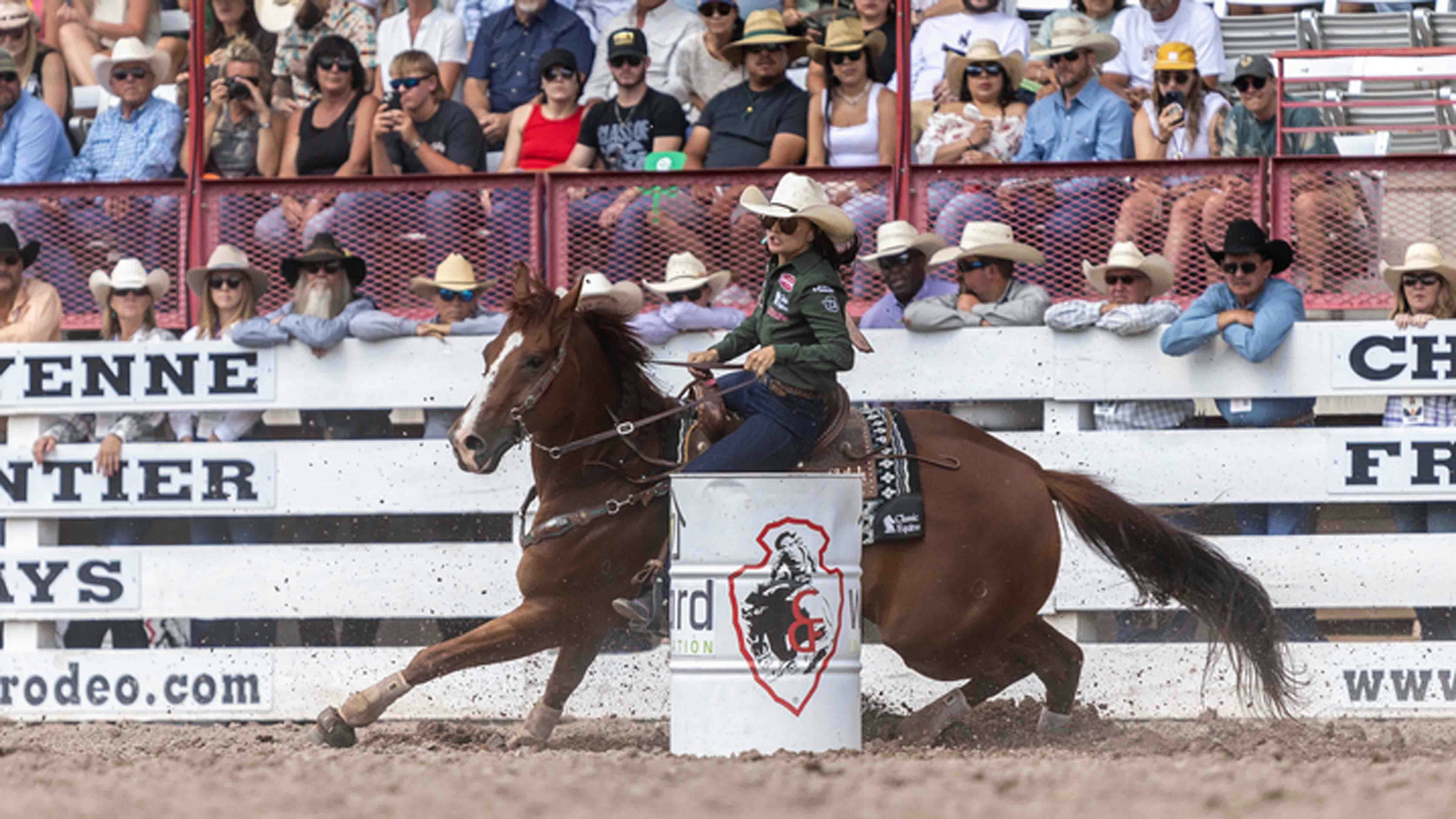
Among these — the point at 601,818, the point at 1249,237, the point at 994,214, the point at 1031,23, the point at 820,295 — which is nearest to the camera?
the point at 601,818

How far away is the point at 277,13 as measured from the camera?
33.1 ft

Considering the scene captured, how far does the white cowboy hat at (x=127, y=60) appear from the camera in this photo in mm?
9133

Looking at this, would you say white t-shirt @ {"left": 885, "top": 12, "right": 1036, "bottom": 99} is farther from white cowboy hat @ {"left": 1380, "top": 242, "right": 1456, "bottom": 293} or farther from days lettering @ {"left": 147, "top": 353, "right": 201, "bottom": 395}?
days lettering @ {"left": 147, "top": 353, "right": 201, "bottom": 395}

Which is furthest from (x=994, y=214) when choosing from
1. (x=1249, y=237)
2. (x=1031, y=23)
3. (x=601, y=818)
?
(x=601, y=818)

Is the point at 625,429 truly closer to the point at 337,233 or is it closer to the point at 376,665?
the point at 376,665

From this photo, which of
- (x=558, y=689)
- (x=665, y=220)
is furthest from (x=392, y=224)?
(x=558, y=689)

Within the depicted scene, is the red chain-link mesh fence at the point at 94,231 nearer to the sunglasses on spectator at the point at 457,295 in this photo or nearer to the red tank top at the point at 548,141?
the sunglasses on spectator at the point at 457,295

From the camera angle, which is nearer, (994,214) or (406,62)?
(994,214)

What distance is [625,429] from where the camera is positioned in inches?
243

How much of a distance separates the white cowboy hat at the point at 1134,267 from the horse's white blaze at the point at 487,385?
8.78 feet

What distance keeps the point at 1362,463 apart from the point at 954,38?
318cm

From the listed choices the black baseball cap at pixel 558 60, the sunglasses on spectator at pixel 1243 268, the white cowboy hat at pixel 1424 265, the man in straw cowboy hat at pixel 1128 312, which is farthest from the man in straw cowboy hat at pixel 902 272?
the black baseball cap at pixel 558 60

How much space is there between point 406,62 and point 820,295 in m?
3.73

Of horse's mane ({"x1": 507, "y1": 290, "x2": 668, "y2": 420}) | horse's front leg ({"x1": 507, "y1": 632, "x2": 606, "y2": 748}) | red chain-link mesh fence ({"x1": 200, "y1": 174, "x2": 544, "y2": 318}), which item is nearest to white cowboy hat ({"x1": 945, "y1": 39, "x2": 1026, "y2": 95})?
red chain-link mesh fence ({"x1": 200, "y1": 174, "x2": 544, "y2": 318})
